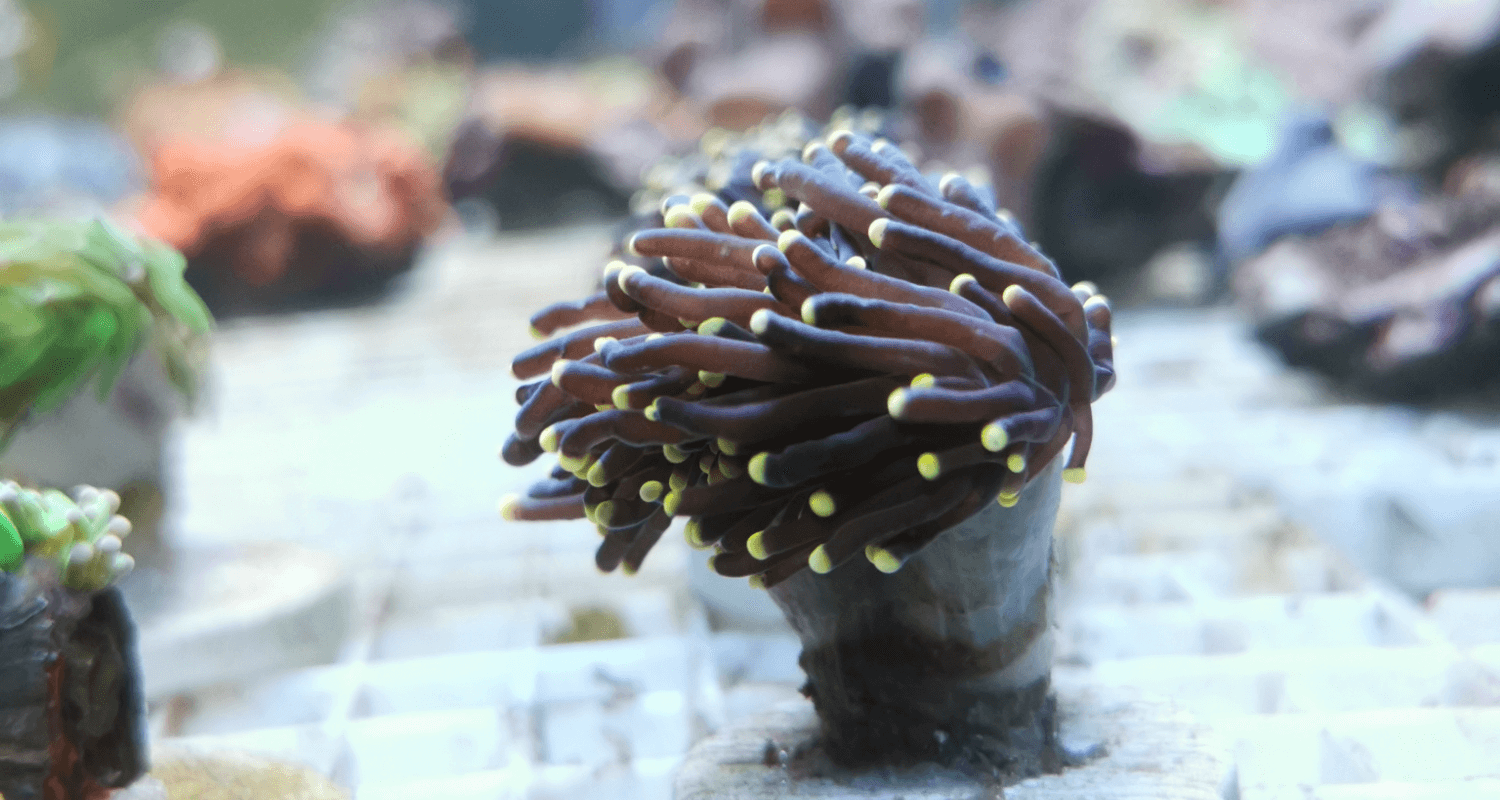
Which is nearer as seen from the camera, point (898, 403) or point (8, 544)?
point (898, 403)

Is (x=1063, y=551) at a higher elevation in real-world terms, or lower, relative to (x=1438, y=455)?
lower

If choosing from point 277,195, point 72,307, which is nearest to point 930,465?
point 72,307

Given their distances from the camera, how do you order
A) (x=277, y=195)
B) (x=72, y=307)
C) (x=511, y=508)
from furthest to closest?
(x=277, y=195) < (x=72, y=307) < (x=511, y=508)

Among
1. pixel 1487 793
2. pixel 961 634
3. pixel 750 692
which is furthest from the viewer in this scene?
pixel 750 692

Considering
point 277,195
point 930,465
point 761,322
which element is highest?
point 277,195

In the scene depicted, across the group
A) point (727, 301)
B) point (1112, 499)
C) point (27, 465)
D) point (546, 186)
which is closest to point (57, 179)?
point (546, 186)

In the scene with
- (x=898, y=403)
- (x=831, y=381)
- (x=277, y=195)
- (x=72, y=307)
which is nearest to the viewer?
(x=898, y=403)

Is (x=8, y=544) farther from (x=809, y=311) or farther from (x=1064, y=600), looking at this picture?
(x=1064, y=600)

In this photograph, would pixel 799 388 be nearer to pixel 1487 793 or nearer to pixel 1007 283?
pixel 1007 283
